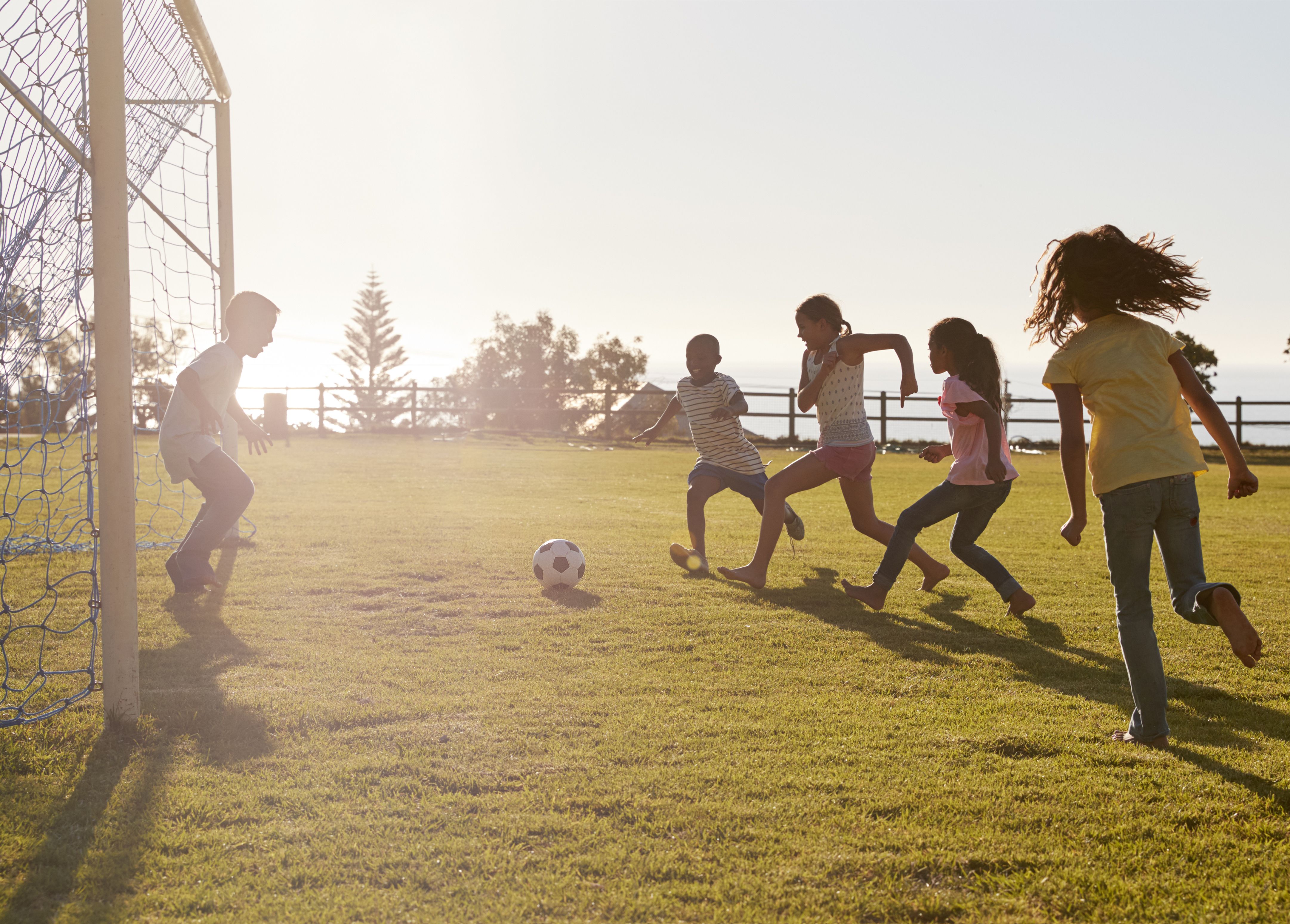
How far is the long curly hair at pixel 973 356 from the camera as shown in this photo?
17.0 ft

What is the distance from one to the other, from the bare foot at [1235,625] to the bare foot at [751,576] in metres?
3.06

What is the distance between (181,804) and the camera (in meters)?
2.65

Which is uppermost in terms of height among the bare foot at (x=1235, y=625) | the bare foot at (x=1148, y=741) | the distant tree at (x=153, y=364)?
the distant tree at (x=153, y=364)

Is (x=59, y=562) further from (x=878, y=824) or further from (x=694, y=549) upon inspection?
(x=878, y=824)

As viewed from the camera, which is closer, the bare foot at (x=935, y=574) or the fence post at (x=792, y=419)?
the bare foot at (x=935, y=574)

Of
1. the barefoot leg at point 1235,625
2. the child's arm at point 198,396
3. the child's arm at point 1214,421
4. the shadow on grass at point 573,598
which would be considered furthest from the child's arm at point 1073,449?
the child's arm at point 198,396

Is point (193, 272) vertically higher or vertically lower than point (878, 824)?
higher

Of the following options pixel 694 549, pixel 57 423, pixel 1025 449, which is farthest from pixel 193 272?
pixel 1025 449

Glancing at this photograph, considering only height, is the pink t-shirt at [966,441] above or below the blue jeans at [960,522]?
above

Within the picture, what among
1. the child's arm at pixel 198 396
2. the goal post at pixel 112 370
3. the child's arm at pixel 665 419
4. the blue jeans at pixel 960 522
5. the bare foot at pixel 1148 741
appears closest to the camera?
the bare foot at pixel 1148 741

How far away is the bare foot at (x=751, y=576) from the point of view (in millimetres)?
5938

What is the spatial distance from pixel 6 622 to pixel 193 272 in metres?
3.59

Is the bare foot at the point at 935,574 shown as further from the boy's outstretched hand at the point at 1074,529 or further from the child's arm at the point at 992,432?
the boy's outstretched hand at the point at 1074,529

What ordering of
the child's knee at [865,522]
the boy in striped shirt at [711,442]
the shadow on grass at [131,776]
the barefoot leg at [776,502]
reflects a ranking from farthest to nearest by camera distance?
the boy in striped shirt at [711,442] < the child's knee at [865,522] < the barefoot leg at [776,502] < the shadow on grass at [131,776]
